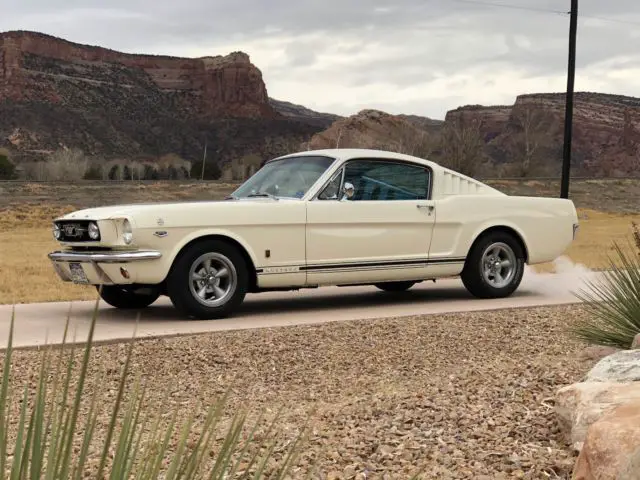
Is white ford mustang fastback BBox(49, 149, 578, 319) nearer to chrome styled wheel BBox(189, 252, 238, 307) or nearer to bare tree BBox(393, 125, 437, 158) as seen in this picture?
chrome styled wheel BBox(189, 252, 238, 307)

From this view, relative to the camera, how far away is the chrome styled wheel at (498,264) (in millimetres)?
10367

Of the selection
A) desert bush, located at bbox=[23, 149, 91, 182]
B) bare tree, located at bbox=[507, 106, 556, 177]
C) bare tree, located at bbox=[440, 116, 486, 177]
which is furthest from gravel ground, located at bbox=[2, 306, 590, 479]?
bare tree, located at bbox=[507, 106, 556, 177]

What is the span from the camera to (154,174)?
177 ft

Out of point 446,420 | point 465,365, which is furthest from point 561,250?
point 446,420

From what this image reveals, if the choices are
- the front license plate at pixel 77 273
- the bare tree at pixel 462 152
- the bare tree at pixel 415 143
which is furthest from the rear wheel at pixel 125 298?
the bare tree at pixel 415 143

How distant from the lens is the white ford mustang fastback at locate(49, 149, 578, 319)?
8.45m

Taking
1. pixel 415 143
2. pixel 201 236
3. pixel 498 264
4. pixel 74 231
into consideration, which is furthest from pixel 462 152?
pixel 74 231

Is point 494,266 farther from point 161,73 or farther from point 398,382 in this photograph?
point 161,73

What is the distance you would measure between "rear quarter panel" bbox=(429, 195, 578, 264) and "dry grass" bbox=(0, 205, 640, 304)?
76cm

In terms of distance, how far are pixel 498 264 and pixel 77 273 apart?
14.7 feet

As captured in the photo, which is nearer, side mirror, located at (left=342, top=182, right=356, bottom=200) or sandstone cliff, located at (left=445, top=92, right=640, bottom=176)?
side mirror, located at (left=342, top=182, right=356, bottom=200)

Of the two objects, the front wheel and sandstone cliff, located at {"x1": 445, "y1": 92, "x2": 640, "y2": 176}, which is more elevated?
sandstone cliff, located at {"x1": 445, "y1": 92, "x2": 640, "y2": 176}

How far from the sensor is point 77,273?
8.71 metres

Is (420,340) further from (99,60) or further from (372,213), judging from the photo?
(99,60)
